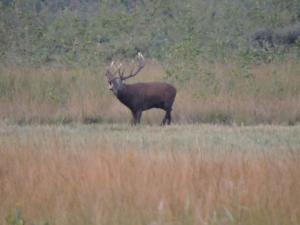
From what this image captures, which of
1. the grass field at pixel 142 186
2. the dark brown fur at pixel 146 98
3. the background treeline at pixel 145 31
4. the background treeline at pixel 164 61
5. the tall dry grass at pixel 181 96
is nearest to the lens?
the grass field at pixel 142 186

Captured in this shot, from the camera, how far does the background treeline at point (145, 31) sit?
21.4 m

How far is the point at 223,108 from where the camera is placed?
59.2 feet

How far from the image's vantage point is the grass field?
789cm

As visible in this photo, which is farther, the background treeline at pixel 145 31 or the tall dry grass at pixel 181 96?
the background treeline at pixel 145 31

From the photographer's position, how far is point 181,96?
18.8m

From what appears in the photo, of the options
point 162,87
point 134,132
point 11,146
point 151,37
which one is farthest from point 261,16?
point 11,146

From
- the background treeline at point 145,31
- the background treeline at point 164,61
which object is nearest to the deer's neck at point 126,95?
the background treeline at point 164,61

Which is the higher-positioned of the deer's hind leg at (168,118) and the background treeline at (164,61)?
the background treeline at (164,61)

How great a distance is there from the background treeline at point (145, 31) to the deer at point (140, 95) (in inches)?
111

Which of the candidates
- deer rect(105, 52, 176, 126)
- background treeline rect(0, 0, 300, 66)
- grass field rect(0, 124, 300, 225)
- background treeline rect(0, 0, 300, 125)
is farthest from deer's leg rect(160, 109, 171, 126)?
grass field rect(0, 124, 300, 225)

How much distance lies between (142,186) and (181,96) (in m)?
10.3

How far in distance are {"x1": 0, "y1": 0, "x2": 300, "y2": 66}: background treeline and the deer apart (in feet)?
9.28

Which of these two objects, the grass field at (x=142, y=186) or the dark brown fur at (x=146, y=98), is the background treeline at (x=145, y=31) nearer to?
the dark brown fur at (x=146, y=98)

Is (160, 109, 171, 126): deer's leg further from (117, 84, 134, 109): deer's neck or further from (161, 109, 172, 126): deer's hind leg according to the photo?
(117, 84, 134, 109): deer's neck
